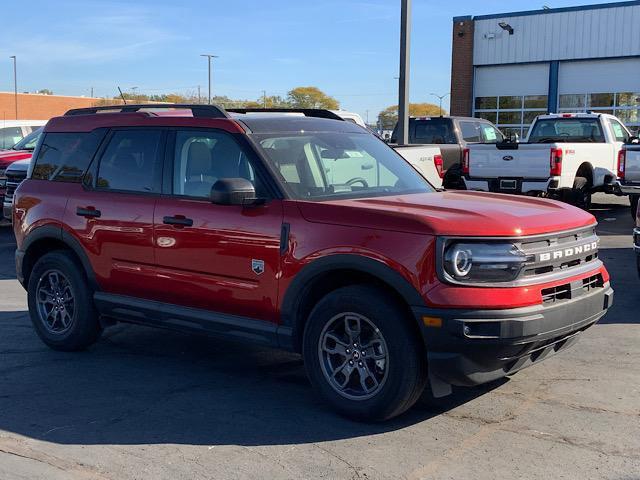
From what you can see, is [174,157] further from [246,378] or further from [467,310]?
[467,310]

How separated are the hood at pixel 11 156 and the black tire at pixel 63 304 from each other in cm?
919

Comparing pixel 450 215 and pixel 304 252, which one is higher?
pixel 450 215

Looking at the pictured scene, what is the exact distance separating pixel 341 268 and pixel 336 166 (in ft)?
3.97

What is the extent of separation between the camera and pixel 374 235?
183 inches

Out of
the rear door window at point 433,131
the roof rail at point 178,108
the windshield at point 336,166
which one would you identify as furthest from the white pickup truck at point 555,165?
the roof rail at point 178,108

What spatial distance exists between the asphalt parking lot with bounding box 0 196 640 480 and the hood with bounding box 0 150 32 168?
9398 mm

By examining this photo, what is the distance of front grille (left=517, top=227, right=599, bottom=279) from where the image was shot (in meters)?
4.53

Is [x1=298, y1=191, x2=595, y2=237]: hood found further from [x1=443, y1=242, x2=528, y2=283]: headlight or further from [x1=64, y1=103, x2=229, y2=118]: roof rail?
[x1=64, y1=103, x2=229, y2=118]: roof rail

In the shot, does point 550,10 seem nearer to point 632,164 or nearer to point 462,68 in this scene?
point 462,68

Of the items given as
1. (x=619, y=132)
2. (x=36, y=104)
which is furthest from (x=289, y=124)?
(x=36, y=104)

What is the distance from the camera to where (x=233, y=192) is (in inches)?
198

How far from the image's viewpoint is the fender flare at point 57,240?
6250 mm

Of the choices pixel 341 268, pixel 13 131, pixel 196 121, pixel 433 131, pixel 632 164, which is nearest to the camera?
pixel 341 268

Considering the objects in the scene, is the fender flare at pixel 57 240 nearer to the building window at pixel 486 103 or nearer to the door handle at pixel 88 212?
the door handle at pixel 88 212
